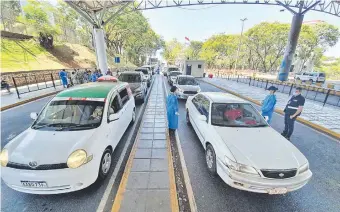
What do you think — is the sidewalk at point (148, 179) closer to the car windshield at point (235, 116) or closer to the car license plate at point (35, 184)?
the car license plate at point (35, 184)

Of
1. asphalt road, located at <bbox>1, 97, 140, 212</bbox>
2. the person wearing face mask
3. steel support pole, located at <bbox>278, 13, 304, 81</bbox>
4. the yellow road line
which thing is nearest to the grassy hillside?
asphalt road, located at <bbox>1, 97, 140, 212</bbox>

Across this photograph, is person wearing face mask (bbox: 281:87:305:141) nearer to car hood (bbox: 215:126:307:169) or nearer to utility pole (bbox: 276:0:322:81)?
car hood (bbox: 215:126:307:169)

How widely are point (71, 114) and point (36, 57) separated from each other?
1095 inches

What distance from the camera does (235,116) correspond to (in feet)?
13.7

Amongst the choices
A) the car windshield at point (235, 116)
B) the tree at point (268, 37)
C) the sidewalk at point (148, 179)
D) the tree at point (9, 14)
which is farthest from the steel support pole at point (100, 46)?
the tree at point (268, 37)

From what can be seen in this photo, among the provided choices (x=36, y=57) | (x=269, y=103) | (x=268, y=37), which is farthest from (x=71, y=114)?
(x=268, y=37)

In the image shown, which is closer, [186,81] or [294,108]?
[294,108]

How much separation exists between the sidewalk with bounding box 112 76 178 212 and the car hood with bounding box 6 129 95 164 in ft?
3.85

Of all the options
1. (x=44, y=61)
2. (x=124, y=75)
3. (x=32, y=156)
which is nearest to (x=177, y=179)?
(x=32, y=156)

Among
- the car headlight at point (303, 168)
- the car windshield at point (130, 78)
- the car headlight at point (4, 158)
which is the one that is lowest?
the car headlight at point (303, 168)

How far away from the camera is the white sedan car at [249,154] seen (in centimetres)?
271

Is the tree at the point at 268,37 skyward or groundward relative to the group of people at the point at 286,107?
skyward

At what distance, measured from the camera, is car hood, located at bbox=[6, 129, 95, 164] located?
2.67 metres

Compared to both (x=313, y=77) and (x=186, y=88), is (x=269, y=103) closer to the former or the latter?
(x=186, y=88)
